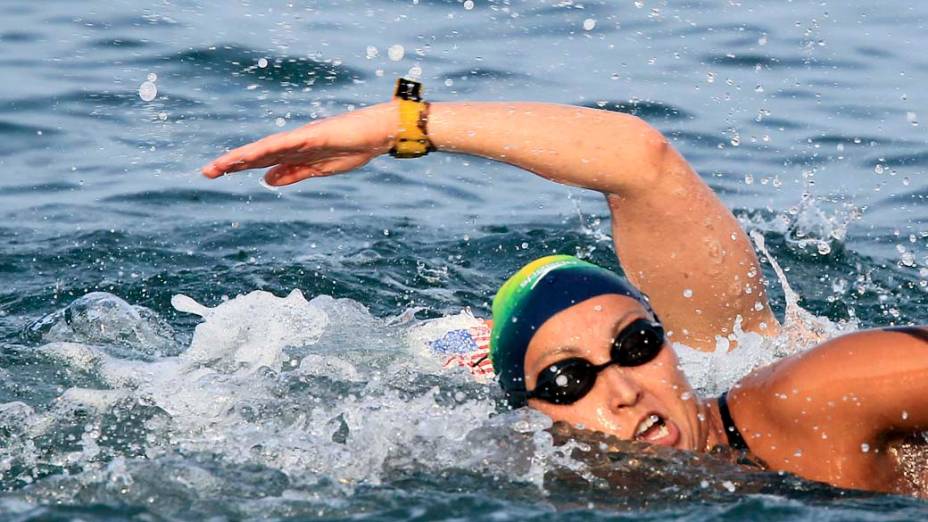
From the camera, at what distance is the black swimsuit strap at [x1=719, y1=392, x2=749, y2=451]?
184 inches

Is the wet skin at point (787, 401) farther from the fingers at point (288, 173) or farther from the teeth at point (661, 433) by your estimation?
the fingers at point (288, 173)

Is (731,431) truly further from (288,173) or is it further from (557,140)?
(288,173)

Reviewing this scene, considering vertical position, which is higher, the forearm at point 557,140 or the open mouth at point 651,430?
the forearm at point 557,140

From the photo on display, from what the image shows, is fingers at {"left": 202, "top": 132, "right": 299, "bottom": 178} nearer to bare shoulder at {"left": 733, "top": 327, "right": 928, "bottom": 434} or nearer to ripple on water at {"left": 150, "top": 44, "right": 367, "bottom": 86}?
bare shoulder at {"left": 733, "top": 327, "right": 928, "bottom": 434}

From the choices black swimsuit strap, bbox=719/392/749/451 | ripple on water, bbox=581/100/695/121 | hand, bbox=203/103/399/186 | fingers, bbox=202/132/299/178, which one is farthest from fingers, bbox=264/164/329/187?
ripple on water, bbox=581/100/695/121

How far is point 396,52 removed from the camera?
12109 mm

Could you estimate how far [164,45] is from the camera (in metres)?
12.5

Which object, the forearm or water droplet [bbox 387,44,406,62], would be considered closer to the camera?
the forearm

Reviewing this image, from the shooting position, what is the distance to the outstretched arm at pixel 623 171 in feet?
15.3

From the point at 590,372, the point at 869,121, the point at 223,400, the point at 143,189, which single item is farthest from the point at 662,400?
the point at 869,121

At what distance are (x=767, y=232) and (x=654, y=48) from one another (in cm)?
451

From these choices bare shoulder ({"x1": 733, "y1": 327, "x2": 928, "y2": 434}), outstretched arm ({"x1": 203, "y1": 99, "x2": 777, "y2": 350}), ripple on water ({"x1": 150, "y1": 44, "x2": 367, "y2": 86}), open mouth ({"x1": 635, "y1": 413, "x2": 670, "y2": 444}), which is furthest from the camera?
ripple on water ({"x1": 150, "y1": 44, "x2": 367, "y2": 86})

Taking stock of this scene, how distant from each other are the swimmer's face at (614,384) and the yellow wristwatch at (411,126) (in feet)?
2.41

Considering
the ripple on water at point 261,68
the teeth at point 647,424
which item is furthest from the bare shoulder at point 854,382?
the ripple on water at point 261,68
